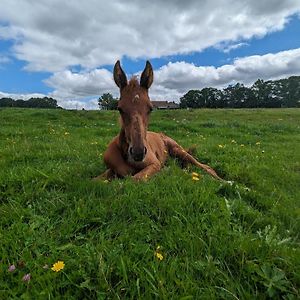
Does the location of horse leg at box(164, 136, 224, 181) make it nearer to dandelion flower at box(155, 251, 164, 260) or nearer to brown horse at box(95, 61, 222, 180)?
brown horse at box(95, 61, 222, 180)

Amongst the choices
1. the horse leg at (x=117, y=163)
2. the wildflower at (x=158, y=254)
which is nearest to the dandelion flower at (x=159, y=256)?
the wildflower at (x=158, y=254)

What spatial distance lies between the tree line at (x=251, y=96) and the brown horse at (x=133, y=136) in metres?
106

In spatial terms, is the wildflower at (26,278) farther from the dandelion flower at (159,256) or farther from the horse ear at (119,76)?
the horse ear at (119,76)

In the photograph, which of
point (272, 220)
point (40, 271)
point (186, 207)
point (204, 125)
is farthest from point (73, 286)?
point (204, 125)

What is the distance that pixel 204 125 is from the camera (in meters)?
16.9

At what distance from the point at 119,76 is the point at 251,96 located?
119916mm

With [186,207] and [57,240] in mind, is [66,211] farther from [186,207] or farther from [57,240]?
[186,207]

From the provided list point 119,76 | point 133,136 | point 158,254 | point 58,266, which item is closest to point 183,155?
point 119,76

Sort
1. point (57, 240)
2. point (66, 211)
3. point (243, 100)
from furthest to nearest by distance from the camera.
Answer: point (243, 100), point (66, 211), point (57, 240)

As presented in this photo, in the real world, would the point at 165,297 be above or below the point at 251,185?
above

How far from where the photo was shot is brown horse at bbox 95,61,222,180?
465cm

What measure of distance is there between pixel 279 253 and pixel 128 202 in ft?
5.83

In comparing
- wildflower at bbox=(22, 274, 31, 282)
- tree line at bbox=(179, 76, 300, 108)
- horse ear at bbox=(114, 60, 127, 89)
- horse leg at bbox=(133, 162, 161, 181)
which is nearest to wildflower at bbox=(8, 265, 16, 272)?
wildflower at bbox=(22, 274, 31, 282)

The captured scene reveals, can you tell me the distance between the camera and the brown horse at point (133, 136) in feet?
15.3
